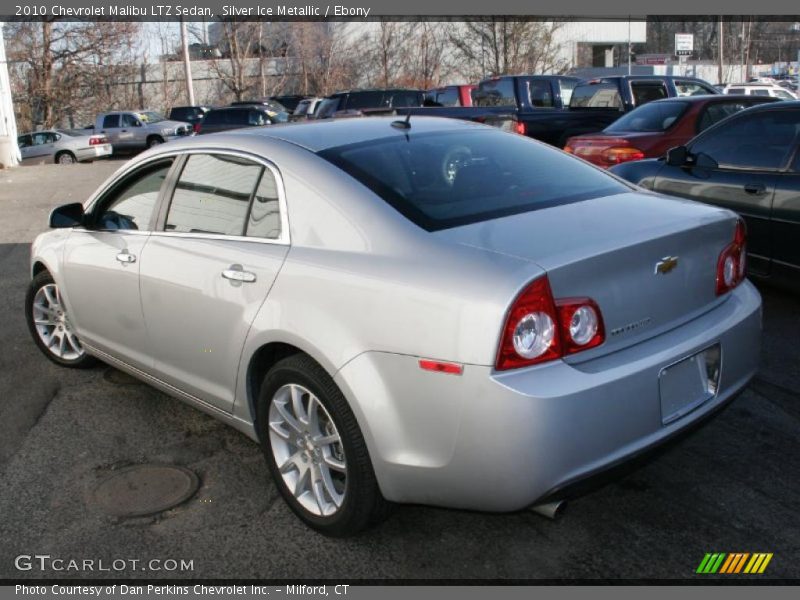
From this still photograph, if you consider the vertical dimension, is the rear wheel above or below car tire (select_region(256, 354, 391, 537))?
above

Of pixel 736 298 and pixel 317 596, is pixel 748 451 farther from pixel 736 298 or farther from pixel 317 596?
pixel 317 596

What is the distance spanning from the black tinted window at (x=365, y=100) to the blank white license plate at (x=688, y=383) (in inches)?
662

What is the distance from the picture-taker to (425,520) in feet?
11.3

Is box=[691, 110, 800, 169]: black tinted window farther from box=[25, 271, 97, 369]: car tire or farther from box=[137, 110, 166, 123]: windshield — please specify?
box=[137, 110, 166, 123]: windshield

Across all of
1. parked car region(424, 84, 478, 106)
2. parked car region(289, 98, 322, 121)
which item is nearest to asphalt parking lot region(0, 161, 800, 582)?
parked car region(424, 84, 478, 106)

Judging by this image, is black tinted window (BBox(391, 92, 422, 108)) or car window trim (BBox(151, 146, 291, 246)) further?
black tinted window (BBox(391, 92, 422, 108))

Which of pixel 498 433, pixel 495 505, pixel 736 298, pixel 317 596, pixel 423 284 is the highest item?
pixel 423 284

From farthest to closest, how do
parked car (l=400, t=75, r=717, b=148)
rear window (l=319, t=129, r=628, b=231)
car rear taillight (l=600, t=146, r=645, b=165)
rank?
1. parked car (l=400, t=75, r=717, b=148)
2. car rear taillight (l=600, t=146, r=645, b=165)
3. rear window (l=319, t=129, r=628, b=231)

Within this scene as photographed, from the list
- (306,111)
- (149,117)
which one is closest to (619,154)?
(306,111)

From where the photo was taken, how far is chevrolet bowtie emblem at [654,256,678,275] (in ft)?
10.1

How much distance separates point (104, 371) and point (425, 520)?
2.91 meters

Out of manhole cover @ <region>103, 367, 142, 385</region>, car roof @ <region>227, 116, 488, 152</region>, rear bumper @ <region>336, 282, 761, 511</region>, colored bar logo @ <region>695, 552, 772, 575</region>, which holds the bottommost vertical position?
colored bar logo @ <region>695, 552, 772, 575</region>

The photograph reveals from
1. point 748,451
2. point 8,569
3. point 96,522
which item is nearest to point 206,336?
point 96,522

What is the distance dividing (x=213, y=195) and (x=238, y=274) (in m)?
0.59
